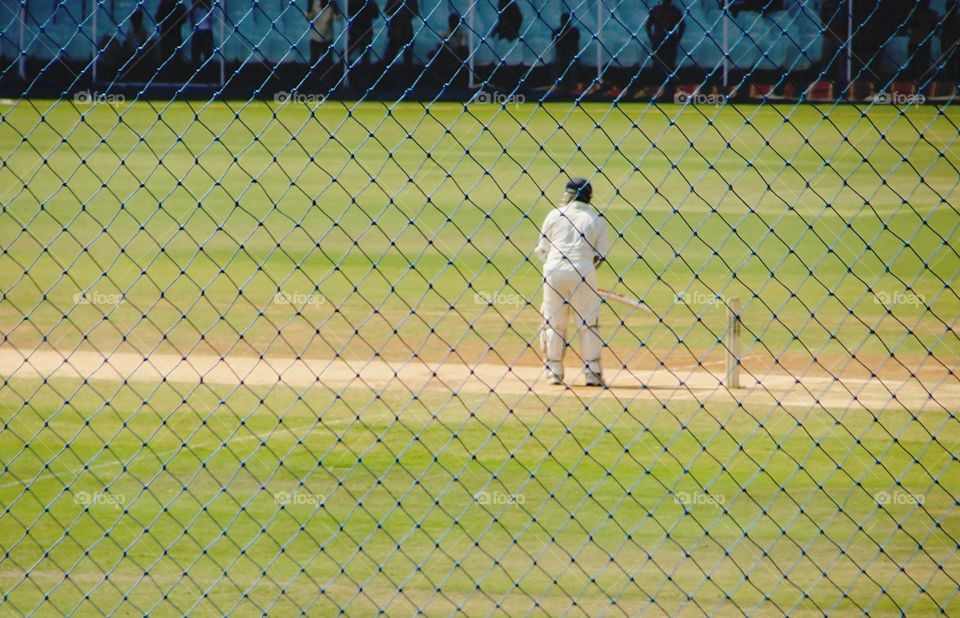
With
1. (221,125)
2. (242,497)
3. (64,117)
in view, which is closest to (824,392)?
(242,497)

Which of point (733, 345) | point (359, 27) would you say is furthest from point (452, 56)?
point (733, 345)

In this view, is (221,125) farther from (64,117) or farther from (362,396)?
(362,396)

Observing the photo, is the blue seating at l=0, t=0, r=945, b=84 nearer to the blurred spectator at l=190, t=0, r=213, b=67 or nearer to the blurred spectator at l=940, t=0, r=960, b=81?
the blurred spectator at l=190, t=0, r=213, b=67

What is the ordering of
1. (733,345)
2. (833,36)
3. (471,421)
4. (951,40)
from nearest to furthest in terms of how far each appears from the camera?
(471,421) → (733,345) → (951,40) → (833,36)

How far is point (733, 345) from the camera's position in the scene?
10609 mm

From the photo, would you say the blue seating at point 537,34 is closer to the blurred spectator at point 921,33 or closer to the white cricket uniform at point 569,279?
the blurred spectator at point 921,33

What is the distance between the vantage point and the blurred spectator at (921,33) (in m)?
22.6

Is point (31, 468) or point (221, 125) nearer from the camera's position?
point (31, 468)

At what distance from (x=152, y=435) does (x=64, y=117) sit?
20.0m

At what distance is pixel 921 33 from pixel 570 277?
15596mm

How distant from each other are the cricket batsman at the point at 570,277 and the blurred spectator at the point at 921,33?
43.6 feet

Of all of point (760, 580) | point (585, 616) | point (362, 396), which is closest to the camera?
point (585, 616)

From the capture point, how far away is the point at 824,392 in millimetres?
10484

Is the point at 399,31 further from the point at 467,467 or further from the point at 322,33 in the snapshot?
the point at 467,467
